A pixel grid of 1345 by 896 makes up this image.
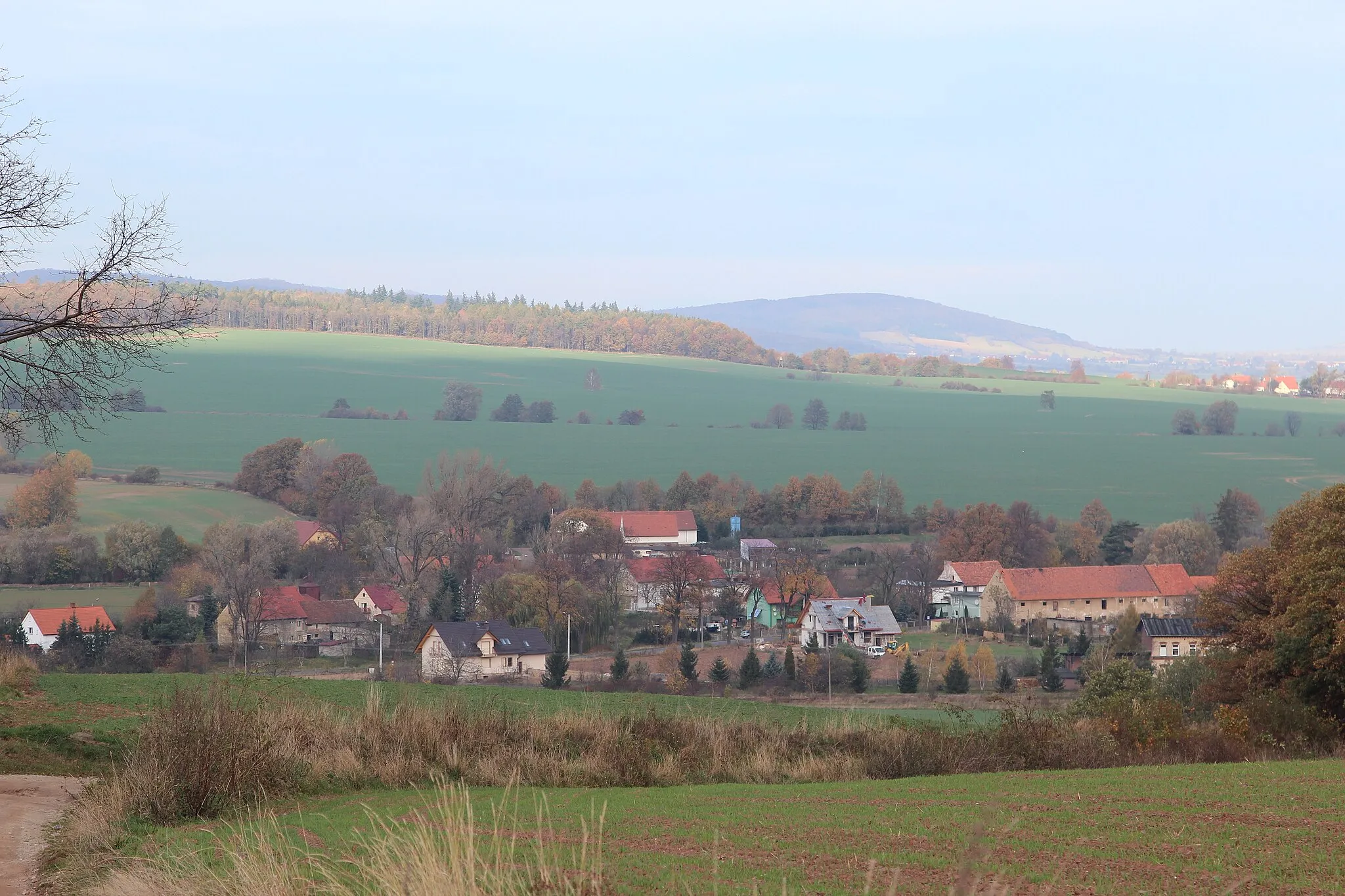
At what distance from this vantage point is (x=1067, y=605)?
53.8 metres

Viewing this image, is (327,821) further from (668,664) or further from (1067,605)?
(1067,605)

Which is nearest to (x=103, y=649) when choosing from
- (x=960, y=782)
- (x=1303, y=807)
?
(x=960, y=782)

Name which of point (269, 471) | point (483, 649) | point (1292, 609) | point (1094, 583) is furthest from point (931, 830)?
point (269, 471)

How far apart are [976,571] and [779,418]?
7247 cm

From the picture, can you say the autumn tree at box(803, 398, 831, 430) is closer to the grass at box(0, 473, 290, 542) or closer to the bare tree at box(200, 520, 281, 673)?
the grass at box(0, 473, 290, 542)

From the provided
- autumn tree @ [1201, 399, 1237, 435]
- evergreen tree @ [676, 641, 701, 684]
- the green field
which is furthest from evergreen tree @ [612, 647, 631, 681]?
autumn tree @ [1201, 399, 1237, 435]

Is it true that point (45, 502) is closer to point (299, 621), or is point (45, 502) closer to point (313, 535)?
point (313, 535)

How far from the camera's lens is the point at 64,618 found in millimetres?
39500

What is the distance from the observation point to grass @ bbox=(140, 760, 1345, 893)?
7.41 m

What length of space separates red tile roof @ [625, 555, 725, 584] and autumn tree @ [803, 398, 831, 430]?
71.8 m

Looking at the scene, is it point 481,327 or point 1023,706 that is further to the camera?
point 481,327

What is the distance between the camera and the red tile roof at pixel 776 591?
5379 cm

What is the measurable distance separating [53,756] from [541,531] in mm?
51855

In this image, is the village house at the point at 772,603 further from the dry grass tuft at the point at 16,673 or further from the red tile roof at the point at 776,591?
the dry grass tuft at the point at 16,673
